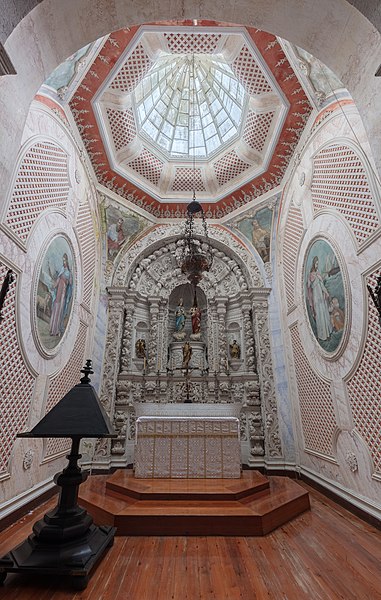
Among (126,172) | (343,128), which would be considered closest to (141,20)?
(343,128)

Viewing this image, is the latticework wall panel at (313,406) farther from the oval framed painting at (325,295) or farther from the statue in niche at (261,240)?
the statue in niche at (261,240)

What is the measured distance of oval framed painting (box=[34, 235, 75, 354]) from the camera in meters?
4.78

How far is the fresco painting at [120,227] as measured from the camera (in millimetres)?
8117

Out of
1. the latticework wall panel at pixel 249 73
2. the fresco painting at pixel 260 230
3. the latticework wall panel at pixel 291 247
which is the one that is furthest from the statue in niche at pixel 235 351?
the latticework wall panel at pixel 249 73

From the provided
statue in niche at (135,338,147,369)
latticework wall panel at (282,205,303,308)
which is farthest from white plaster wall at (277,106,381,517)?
statue in niche at (135,338,147,369)

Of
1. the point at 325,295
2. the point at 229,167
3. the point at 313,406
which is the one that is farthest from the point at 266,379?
the point at 229,167

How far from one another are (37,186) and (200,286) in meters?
5.09

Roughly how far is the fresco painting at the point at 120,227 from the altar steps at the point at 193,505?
5.88 m

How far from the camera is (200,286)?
862cm

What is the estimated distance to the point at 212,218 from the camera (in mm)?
9102

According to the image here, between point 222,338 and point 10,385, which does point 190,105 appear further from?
point 10,385

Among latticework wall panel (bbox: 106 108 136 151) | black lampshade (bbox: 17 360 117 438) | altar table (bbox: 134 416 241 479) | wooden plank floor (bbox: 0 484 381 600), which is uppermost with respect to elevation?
latticework wall panel (bbox: 106 108 136 151)

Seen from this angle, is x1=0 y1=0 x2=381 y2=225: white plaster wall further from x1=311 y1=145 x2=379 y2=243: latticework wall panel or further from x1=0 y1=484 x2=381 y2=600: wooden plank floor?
x1=0 y1=484 x2=381 y2=600: wooden plank floor

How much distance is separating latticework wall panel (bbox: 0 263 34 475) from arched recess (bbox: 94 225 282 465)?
282 centimetres
